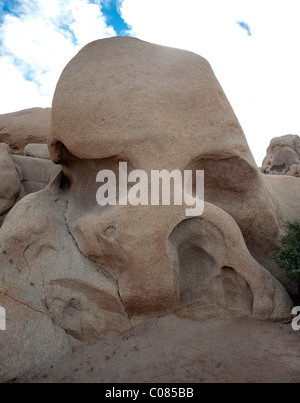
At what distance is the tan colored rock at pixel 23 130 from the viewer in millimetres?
10352

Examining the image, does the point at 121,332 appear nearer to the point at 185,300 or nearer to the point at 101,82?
the point at 185,300

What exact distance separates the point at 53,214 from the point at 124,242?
1.39 metres

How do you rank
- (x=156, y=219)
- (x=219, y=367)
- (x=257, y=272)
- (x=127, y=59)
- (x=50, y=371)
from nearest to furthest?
(x=219, y=367)
(x=50, y=371)
(x=156, y=219)
(x=257, y=272)
(x=127, y=59)

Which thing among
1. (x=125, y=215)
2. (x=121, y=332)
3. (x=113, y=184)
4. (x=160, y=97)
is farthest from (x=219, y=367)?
(x=160, y=97)

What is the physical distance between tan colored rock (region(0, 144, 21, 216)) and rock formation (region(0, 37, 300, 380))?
62.8 inches

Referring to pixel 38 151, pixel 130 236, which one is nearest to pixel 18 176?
pixel 38 151

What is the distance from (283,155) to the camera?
624 inches

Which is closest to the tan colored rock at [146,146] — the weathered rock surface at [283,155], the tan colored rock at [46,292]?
the tan colored rock at [46,292]

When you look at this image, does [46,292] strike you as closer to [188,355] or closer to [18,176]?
[188,355]

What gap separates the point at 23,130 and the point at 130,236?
8266 mm

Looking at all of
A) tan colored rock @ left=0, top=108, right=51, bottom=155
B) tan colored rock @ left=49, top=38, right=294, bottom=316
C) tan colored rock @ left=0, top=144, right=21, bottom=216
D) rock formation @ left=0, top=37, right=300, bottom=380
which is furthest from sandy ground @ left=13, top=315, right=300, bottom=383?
tan colored rock @ left=0, top=108, right=51, bottom=155

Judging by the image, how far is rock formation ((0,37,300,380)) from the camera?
3.89m

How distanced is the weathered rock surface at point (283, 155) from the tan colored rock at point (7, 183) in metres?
13.0

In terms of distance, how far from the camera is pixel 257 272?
13.6ft
